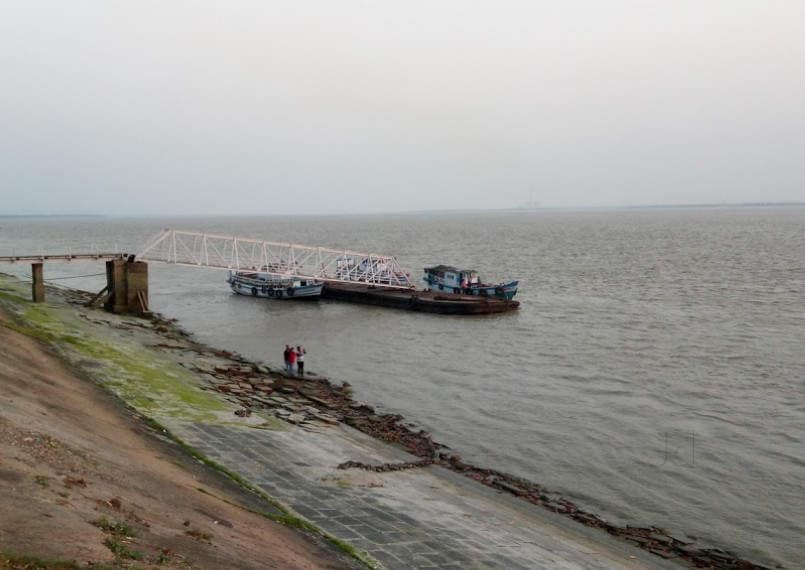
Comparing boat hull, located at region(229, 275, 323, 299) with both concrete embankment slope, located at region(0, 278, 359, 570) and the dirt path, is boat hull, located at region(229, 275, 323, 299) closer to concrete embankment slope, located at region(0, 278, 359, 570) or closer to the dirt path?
concrete embankment slope, located at region(0, 278, 359, 570)

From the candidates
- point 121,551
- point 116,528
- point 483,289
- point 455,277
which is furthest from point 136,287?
point 121,551

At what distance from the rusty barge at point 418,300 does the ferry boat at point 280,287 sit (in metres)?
1.91

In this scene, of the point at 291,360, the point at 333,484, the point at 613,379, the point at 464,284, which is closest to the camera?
the point at 333,484

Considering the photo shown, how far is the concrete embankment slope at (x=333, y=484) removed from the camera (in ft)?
50.0

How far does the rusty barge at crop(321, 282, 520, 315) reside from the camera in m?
54.9

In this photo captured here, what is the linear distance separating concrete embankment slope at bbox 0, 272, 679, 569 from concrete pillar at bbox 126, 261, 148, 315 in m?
18.4

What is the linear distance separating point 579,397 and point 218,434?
16982 mm

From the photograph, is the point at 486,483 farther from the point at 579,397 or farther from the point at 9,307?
the point at 9,307

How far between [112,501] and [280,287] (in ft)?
171

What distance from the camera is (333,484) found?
18859 mm

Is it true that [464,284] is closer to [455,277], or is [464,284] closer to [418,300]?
[455,277]

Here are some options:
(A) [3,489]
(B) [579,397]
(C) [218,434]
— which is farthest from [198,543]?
(B) [579,397]

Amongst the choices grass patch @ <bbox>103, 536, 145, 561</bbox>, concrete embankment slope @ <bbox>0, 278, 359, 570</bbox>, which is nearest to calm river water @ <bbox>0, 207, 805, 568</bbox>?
concrete embankment slope @ <bbox>0, 278, 359, 570</bbox>

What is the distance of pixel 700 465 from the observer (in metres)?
23.7
